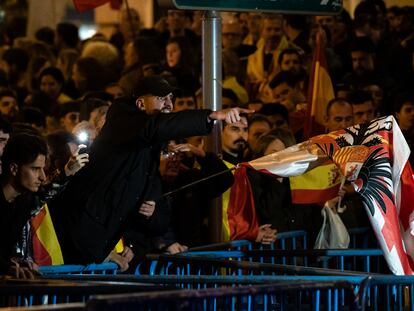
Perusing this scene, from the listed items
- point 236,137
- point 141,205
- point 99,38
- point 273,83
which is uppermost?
point 99,38

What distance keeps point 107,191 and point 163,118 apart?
0.83 meters

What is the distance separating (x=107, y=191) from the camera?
416 inches

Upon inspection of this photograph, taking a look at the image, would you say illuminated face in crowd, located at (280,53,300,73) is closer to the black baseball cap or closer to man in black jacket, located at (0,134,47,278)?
the black baseball cap

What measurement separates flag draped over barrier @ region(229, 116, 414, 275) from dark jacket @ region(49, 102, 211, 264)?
82cm

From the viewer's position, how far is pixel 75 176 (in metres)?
10.6

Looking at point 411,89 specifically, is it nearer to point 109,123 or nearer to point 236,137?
point 236,137

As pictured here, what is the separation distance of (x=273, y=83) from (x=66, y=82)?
12.0 ft

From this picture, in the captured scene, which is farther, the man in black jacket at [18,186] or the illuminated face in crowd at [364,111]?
the illuminated face in crowd at [364,111]

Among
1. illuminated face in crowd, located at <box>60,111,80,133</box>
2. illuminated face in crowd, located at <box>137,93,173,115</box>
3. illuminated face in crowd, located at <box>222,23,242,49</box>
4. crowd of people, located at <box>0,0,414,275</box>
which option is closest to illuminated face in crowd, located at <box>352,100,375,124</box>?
crowd of people, located at <box>0,0,414,275</box>

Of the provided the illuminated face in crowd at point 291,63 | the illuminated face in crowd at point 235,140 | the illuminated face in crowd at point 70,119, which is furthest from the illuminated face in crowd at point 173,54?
the illuminated face in crowd at point 235,140

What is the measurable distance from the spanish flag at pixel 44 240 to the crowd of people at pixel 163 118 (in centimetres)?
7

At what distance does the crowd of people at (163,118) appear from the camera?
1007 cm

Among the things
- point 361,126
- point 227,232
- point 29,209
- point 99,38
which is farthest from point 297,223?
point 99,38

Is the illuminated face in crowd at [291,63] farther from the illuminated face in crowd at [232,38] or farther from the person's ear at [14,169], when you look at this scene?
the person's ear at [14,169]
